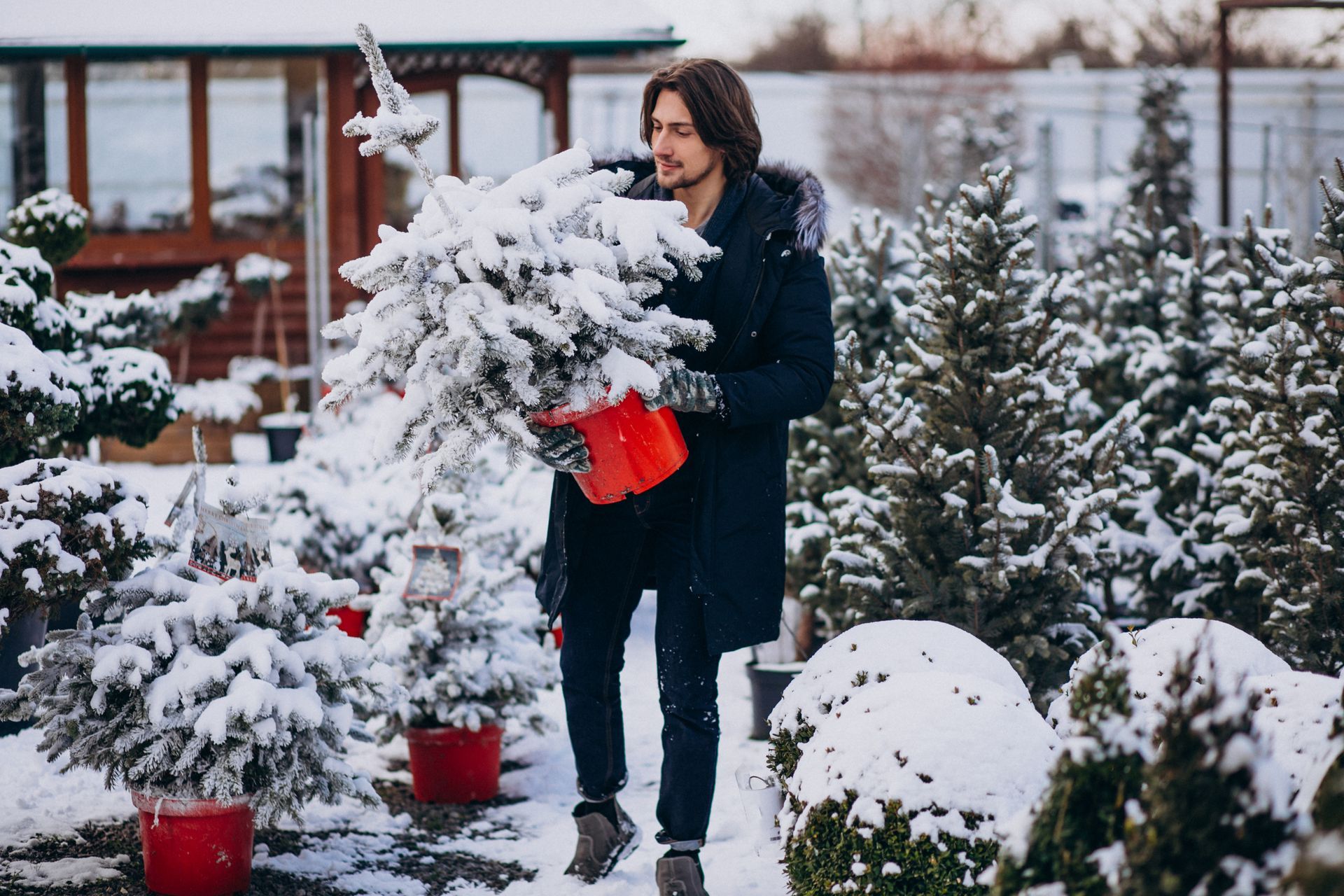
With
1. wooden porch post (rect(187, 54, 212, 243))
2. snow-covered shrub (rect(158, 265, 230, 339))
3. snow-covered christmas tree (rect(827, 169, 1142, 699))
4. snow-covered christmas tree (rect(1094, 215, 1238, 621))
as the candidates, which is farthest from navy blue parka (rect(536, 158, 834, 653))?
wooden porch post (rect(187, 54, 212, 243))

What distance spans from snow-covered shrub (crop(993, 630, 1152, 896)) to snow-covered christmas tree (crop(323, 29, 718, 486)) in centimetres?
115

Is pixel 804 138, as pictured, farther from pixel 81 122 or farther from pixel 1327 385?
pixel 1327 385

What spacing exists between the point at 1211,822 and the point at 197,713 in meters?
2.24

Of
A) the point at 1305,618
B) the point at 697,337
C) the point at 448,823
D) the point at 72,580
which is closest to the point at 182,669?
the point at 72,580

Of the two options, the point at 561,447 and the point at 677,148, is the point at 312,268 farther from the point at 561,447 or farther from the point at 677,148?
the point at 561,447

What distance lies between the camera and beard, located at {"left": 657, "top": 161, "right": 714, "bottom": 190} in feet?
9.96

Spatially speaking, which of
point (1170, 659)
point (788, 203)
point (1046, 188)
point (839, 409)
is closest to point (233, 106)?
point (1046, 188)

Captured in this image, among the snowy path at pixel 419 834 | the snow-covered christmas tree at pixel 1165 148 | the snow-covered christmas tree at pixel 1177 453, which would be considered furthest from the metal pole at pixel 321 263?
the snow-covered christmas tree at pixel 1165 148

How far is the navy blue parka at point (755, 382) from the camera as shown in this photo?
2.94 m

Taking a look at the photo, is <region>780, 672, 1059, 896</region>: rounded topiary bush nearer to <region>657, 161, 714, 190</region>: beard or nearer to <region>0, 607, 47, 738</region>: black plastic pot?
<region>657, 161, 714, 190</region>: beard

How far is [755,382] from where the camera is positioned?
289 centimetres

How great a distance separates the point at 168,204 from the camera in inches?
469

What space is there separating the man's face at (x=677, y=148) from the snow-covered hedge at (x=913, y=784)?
1.24 m

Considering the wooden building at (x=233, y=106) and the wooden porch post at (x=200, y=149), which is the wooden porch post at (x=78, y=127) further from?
the wooden porch post at (x=200, y=149)
